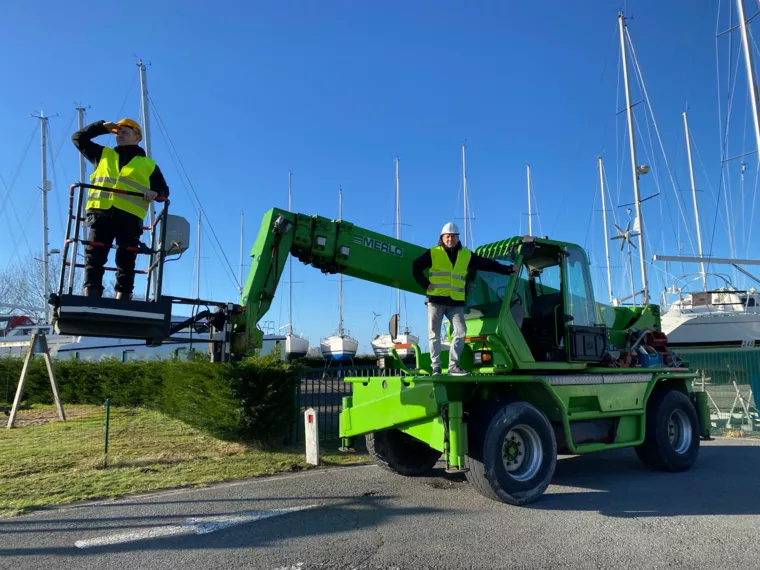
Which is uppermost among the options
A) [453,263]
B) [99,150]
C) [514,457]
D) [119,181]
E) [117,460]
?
[99,150]

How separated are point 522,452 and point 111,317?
471 cm

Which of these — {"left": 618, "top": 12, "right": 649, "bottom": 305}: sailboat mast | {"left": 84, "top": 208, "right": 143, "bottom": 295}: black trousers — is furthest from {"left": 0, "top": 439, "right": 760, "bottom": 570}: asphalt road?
{"left": 618, "top": 12, "right": 649, "bottom": 305}: sailboat mast

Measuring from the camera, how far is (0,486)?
23.1 ft

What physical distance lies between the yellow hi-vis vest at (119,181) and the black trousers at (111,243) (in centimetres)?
7

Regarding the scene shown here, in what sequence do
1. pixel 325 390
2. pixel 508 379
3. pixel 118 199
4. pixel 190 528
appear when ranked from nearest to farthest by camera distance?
pixel 190 528
pixel 118 199
pixel 508 379
pixel 325 390

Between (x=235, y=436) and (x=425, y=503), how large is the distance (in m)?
4.31

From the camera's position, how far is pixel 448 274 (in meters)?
6.84

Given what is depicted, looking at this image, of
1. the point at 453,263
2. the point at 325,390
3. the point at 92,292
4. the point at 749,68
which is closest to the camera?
the point at 92,292

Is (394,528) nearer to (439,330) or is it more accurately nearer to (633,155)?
(439,330)

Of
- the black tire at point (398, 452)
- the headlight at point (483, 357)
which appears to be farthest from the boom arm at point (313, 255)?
the black tire at point (398, 452)

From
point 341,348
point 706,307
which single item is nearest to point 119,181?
point 706,307

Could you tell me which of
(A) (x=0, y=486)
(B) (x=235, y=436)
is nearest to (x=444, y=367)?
(B) (x=235, y=436)

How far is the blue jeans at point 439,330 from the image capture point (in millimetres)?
6605

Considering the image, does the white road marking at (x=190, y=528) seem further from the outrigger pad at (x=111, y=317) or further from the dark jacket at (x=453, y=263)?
the dark jacket at (x=453, y=263)
